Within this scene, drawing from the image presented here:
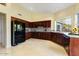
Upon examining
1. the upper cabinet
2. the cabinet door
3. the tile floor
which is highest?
the upper cabinet

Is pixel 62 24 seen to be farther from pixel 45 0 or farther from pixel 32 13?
pixel 45 0

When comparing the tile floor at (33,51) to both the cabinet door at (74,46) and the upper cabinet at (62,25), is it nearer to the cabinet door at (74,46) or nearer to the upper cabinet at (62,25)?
the cabinet door at (74,46)

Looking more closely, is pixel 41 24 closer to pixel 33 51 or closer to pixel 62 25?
pixel 62 25

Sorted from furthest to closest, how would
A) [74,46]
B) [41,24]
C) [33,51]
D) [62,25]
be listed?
[41,24] < [62,25] < [33,51] < [74,46]

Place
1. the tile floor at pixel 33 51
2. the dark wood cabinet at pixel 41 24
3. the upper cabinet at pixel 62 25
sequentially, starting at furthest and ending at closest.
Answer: the dark wood cabinet at pixel 41 24
the upper cabinet at pixel 62 25
the tile floor at pixel 33 51

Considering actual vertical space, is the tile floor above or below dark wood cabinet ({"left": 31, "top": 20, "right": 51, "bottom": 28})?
below

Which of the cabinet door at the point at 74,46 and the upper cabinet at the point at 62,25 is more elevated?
the upper cabinet at the point at 62,25

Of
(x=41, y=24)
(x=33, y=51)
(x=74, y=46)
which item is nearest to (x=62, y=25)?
(x=41, y=24)

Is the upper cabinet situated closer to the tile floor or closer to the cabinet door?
the tile floor

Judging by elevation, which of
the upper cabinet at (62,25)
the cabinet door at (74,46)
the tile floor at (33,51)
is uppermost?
the upper cabinet at (62,25)

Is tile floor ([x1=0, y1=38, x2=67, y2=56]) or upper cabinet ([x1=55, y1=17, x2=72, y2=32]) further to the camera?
upper cabinet ([x1=55, y1=17, x2=72, y2=32])

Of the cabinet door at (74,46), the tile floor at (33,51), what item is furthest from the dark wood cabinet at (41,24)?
the cabinet door at (74,46)

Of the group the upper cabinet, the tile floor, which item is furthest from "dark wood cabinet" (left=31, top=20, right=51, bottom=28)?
the tile floor

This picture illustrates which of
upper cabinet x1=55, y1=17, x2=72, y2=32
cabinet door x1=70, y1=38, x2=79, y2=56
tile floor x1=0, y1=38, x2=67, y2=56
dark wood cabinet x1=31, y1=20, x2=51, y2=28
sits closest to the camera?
cabinet door x1=70, y1=38, x2=79, y2=56
